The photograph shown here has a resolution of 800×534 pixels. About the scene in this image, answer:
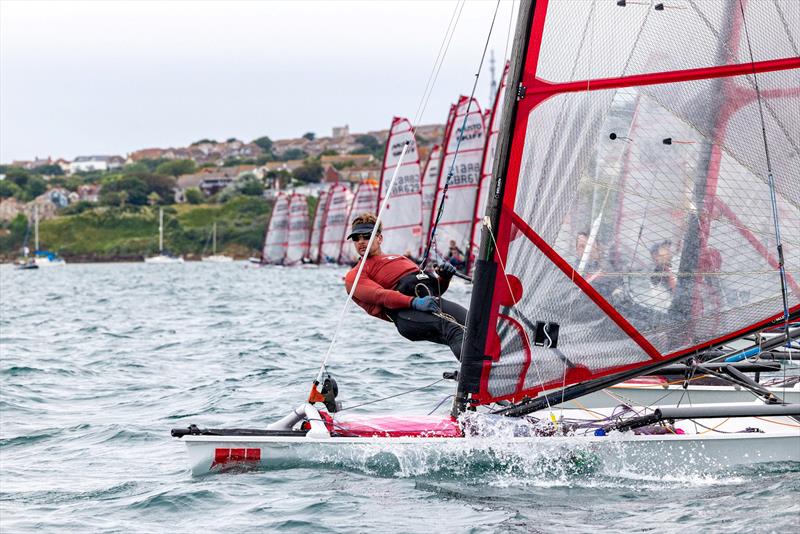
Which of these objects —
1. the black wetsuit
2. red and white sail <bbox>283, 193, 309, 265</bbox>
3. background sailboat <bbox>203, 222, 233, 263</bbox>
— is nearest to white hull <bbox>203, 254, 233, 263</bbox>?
background sailboat <bbox>203, 222, 233, 263</bbox>

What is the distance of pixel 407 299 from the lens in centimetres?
739

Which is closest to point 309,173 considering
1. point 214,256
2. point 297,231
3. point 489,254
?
point 214,256

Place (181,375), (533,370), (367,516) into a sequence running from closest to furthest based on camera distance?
(367,516) → (533,370) → (181,375)

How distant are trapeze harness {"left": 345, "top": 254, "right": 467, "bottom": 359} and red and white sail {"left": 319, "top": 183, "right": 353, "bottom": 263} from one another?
4845cm

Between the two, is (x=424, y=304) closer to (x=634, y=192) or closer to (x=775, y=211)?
(x=634, y=192)

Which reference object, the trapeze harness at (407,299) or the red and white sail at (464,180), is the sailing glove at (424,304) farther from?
the red and white sail at (464,180)

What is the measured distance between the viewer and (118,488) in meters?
6.89

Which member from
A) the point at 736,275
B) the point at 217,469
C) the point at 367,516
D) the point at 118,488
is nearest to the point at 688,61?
the point at 736,275

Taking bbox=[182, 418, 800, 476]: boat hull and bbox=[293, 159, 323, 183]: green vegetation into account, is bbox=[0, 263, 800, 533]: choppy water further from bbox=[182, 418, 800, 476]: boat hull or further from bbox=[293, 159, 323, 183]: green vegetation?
bbox=[293, 159, 323, 183]: green vegetation

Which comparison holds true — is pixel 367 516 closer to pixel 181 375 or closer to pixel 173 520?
pixel 173 520

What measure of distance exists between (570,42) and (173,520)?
351 centimetres

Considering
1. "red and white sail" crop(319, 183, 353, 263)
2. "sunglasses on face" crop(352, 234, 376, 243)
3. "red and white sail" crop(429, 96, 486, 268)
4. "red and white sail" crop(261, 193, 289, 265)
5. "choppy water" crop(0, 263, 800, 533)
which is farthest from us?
"red and white sail" crop(261, 193, 289, 265)

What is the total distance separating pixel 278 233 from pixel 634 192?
61179 millimetres

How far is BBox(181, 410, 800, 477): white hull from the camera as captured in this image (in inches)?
267
